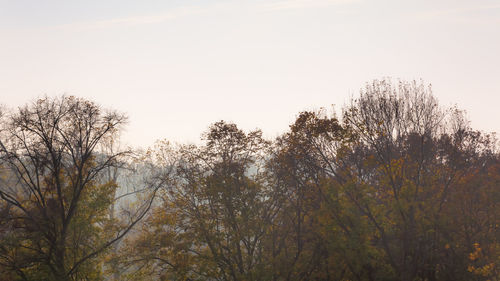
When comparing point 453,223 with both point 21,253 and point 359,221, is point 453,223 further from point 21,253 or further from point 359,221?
point 21,253

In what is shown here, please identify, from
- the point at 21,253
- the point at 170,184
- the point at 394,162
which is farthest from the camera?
the point at 170,184

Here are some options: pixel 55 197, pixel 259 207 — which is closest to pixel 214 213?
pixel 259 207

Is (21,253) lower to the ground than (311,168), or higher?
lower

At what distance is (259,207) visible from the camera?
25.9 m

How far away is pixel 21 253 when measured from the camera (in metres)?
22.9

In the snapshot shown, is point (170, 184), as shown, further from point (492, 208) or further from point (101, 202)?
point (492, 208)

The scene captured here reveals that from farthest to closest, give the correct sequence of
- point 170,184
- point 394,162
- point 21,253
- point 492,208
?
point 492,208, point 170,184, point 394,162, point 21,253

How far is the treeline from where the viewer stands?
23859mm

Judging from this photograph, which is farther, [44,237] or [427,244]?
[427,244]

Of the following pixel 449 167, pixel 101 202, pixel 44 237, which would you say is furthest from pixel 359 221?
pixel 44 237

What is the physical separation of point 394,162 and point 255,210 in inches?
331

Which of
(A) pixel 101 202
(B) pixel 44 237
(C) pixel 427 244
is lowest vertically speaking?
(C) pixel 427 244

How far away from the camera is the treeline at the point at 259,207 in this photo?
78.3ft

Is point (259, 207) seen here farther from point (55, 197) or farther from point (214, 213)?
point (55, 197)
